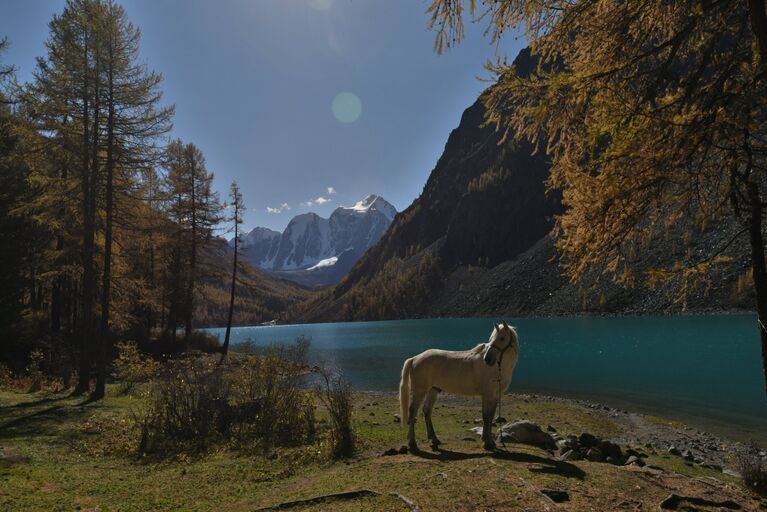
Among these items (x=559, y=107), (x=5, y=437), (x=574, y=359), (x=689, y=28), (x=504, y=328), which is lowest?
(x=574, y=359)

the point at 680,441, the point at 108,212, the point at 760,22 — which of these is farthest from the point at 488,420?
the point at 108,212

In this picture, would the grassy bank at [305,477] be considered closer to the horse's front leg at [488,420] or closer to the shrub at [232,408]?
the horse's front leg at [488,420]

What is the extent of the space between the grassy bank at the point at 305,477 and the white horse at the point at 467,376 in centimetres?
85

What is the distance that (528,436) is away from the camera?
11219mm

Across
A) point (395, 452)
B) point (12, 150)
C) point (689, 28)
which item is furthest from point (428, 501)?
point (12, 150)

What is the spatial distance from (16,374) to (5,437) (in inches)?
511

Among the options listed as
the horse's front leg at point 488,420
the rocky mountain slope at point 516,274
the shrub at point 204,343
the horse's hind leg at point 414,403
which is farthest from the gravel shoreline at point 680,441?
the rocky mountain slope at point 516,274

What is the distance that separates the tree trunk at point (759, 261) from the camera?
21.6ft

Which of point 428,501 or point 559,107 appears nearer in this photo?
point 428,501

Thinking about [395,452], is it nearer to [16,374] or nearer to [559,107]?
[559,107]

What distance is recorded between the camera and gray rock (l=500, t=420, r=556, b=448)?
11120mm

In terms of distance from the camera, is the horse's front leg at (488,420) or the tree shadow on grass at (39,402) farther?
the tree shadow on grass at (39,402)

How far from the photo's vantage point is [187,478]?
845cm

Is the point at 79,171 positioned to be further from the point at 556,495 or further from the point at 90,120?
the point at 556,495
